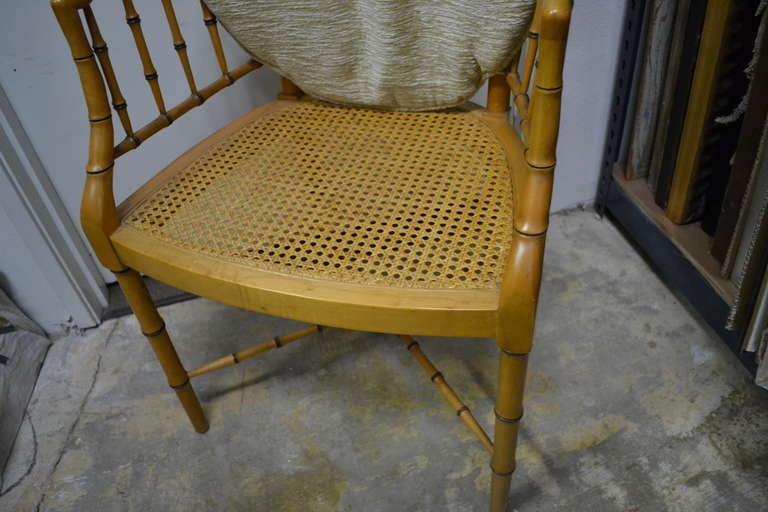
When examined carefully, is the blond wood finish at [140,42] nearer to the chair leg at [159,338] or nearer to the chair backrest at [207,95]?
the chair backrest at [207,95]

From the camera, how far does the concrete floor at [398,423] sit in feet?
3.28

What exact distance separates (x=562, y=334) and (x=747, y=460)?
382 mm

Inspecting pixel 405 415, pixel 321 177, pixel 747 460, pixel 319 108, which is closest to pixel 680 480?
pixel 747 460

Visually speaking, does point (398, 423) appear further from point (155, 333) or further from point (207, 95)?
point (207, 95)

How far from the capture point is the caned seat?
2.30 feet

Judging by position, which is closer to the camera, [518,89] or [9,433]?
[518,89]

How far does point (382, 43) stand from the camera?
0.91 metres

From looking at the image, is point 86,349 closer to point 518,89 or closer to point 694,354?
point 518,89

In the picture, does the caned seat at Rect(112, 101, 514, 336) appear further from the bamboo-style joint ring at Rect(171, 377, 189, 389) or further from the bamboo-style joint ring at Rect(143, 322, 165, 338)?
the bamboo-style joint ring at Rect(171, 377, 189, 389)

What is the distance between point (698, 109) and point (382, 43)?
2.00ft

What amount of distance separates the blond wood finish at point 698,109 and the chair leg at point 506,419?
67 centimetres

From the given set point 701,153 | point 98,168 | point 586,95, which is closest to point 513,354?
point 98,168

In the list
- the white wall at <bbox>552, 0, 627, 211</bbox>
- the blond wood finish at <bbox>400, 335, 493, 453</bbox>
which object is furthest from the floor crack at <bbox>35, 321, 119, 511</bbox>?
the white wall at <bbox>552, 0, 627, 211</bbox>

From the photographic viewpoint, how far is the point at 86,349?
4.29ft
